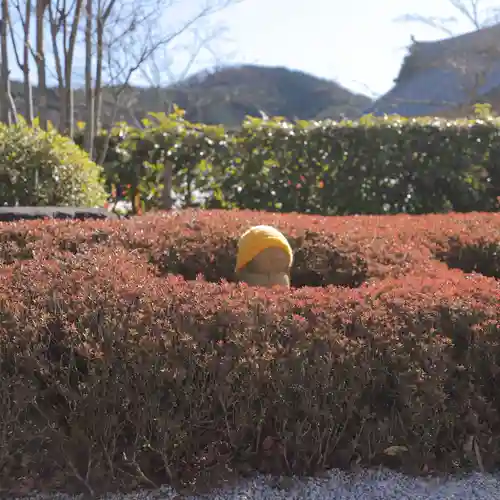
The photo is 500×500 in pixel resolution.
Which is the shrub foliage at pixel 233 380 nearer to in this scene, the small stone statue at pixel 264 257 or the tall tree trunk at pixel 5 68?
the small stone statue at pixel 264 257

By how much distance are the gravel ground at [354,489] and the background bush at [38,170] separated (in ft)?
13.3

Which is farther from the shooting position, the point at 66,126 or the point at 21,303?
the point at 66,126

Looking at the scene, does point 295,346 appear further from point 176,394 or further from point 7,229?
point 7,229

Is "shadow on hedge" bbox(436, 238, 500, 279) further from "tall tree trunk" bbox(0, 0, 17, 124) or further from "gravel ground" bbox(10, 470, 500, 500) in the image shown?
"tall tree trunk" bbox(0, 0, 17, 124)

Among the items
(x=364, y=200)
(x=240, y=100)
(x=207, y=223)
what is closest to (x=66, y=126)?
(x=364, y=200)

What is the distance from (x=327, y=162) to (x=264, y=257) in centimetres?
487

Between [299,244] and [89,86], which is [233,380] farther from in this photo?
[89,86]

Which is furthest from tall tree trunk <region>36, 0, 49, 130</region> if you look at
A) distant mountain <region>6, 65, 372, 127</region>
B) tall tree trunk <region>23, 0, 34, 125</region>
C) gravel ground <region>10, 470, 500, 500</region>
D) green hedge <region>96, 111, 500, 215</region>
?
distant mountain <region>6, 65, 372, 127</region>

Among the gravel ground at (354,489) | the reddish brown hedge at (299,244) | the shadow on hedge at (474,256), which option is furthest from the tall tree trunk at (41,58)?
the gravel ground at (354,489)

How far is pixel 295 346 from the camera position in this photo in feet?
7.88

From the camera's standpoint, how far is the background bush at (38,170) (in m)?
5.96

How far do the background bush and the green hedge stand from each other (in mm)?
1896

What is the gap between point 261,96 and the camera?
122 ft

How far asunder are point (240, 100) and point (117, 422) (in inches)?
1381
